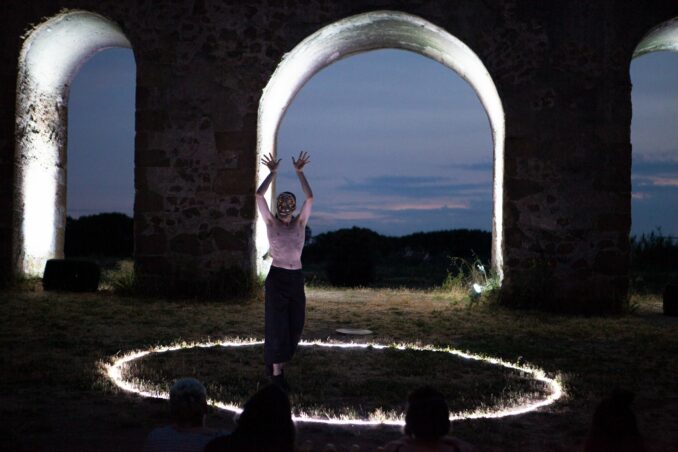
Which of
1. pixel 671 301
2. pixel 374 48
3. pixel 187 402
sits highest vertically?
pixel 374 48

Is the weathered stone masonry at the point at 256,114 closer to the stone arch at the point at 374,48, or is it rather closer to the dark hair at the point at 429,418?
the stone arch at the point at 374,48

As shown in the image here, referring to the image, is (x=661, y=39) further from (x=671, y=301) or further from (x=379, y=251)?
(x=379, y=251)

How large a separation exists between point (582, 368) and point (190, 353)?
3162mm

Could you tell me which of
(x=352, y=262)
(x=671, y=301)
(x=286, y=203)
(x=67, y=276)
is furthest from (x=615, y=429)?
(x=352, y=262)

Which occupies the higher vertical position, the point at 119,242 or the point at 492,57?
the point at 492,57

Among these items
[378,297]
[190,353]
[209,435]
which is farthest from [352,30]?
[209,435]

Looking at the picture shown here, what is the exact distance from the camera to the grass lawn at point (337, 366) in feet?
12.7

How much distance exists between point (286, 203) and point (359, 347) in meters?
2.05

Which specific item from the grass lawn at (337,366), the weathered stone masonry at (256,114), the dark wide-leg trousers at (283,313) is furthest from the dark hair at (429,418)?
the weathered stone masonry at (256,114)

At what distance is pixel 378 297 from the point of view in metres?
10.8

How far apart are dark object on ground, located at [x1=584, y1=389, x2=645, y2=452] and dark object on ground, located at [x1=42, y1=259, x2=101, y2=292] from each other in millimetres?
8902

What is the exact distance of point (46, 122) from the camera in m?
10.9

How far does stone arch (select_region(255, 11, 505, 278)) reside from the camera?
974cm

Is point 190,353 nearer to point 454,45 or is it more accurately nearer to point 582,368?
point 582,368
